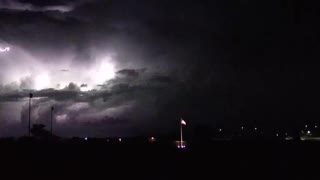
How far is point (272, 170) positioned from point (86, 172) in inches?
555

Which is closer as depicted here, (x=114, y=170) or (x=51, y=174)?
(x=51, y=174)

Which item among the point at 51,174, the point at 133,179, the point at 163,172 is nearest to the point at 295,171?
the point at 163,172

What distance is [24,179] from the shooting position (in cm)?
2930

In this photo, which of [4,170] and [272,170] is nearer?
[4,170]

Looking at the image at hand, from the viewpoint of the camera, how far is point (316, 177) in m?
31.8

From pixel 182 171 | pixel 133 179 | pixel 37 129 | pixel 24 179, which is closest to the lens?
pixel 24 179

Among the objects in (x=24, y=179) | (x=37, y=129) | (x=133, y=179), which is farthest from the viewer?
(x=37, y=129)

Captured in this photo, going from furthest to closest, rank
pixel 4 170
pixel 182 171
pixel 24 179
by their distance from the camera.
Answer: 1. pixel 182 171
2. pixel 4 170
3. pixel 24 179

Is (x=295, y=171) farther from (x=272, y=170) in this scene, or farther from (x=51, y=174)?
(x=51, y=174)

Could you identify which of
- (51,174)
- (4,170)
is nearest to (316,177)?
(51,174)

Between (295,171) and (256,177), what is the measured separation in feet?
18.7

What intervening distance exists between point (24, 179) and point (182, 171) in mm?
11927

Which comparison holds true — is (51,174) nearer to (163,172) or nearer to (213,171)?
(163,172)

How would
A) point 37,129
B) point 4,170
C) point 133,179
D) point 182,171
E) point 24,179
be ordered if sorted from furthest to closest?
point 37,129 → point 182,171 → point 4,170 → point 133,179 → point 24,179
